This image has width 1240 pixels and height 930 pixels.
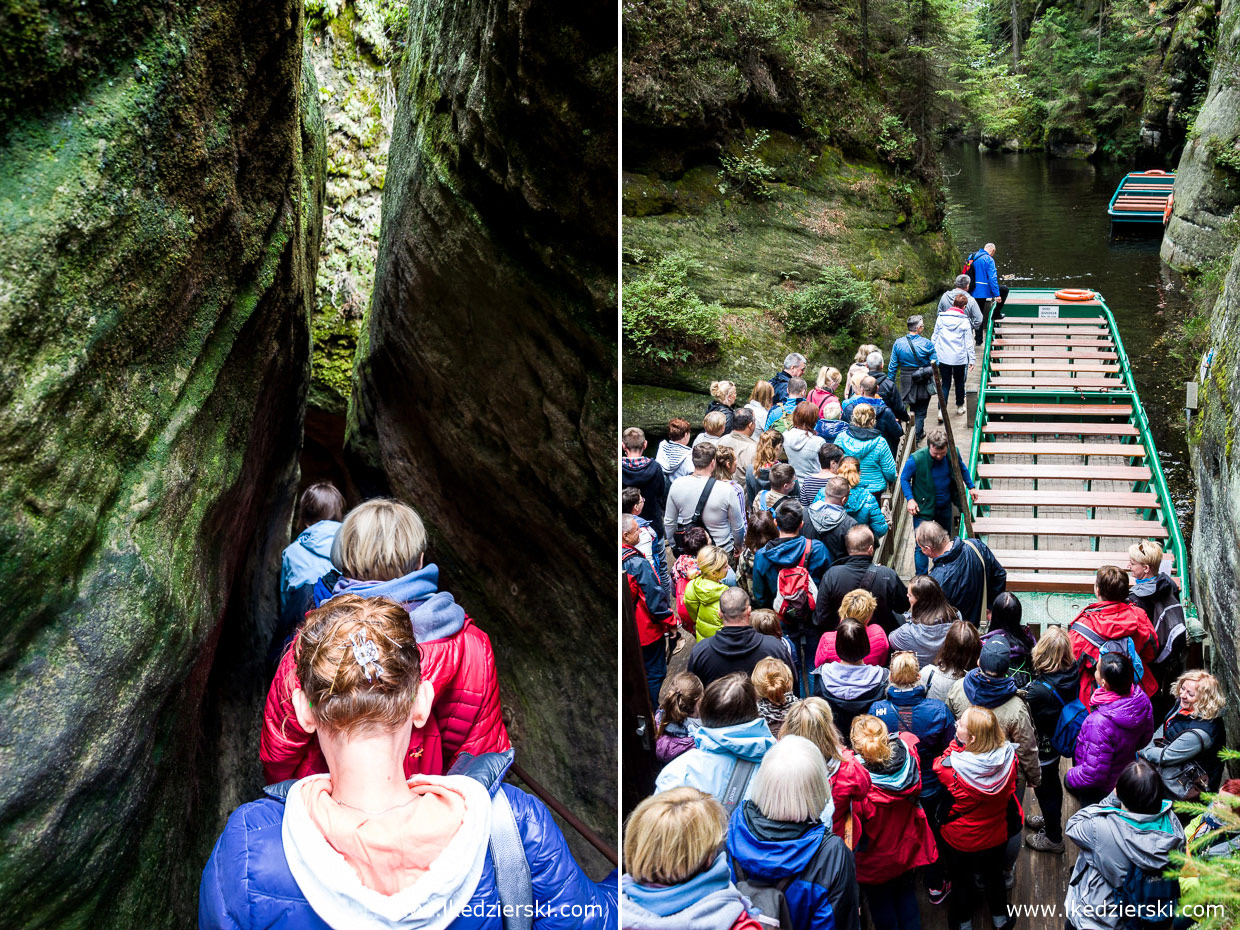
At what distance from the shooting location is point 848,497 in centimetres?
752

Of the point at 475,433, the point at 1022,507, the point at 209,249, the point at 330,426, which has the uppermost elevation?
the point at 209,249

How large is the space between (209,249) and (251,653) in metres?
3.34

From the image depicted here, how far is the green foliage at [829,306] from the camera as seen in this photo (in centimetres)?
1662

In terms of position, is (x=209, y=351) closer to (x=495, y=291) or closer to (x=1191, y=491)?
(x=495, y=291)

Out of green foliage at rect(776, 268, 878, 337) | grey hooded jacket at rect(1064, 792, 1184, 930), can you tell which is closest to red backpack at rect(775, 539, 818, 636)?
grey hooded jacket at rect(1064, 792, 1184, 930)

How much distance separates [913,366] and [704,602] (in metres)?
6.51

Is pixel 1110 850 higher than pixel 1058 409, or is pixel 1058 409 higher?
pixel 1110 850

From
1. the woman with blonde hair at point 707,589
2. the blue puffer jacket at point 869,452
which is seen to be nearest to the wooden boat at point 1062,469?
the blue puffer jacket at point 869,452

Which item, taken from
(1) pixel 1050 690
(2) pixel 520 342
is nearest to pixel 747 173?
(2) pixel 520 342

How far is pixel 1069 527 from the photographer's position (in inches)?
395

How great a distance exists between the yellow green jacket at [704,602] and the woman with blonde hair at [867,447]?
2597 millimetres

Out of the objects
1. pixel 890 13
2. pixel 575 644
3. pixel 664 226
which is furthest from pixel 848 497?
pixel 890 13

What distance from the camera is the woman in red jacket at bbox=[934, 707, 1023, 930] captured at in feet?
15.2

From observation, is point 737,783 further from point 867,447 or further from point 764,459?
point 867,447
